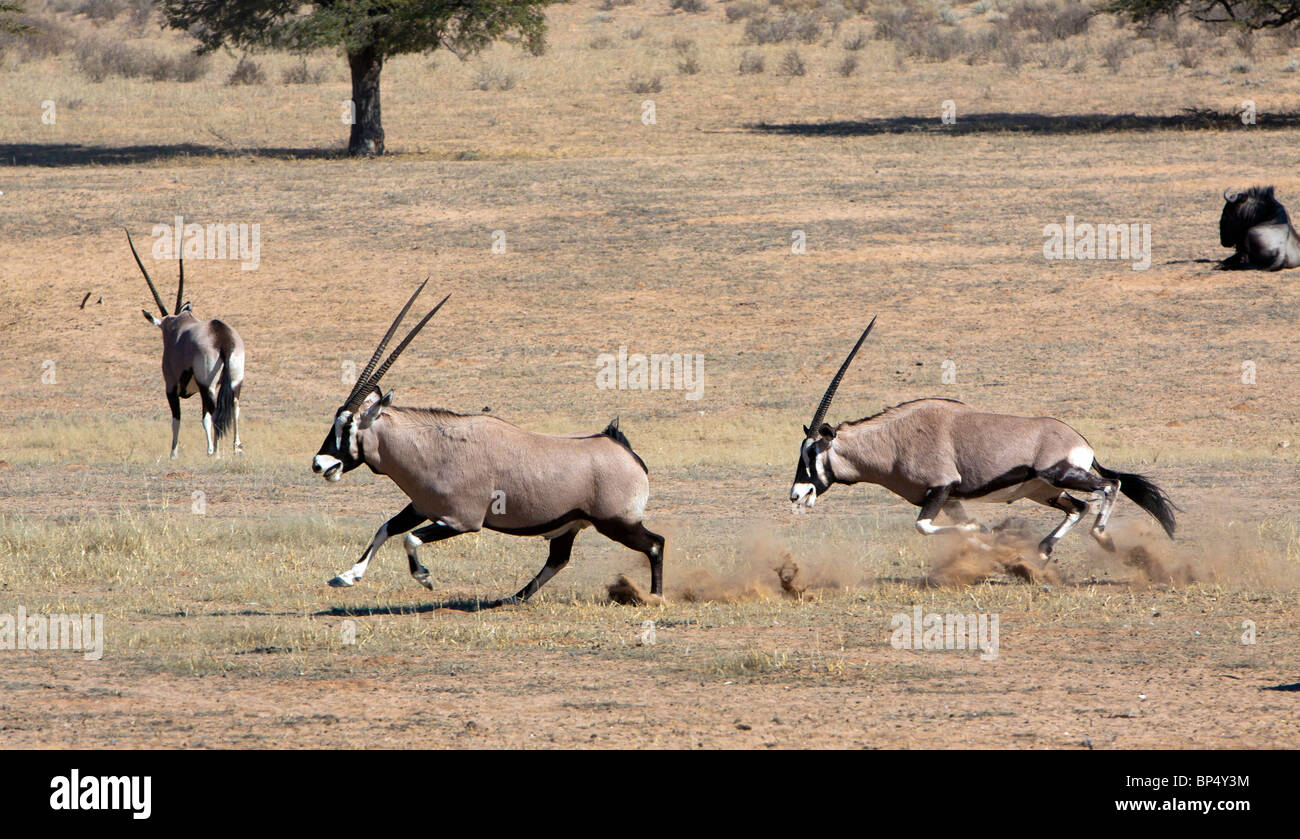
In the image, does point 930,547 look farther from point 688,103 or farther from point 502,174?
point 688,103

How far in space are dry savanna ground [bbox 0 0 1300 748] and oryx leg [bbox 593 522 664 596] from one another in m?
0.21

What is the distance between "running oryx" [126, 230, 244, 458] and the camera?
17.1m

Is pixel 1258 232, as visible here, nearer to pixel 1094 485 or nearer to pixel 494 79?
pixel 1094 485

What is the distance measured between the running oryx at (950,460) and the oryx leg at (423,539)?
2.36 meters

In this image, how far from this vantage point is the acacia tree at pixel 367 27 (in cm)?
3061

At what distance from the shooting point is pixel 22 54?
48250 mm

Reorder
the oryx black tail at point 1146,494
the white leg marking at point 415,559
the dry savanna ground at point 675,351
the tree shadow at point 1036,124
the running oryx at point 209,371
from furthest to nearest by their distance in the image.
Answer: the tree shadow at point 1036,124 → the running oryx at point 209,371 → the oryx black tail at point 1146,494 → the white leg marking at point 415,559 → the dry savanna ground at point 675,351

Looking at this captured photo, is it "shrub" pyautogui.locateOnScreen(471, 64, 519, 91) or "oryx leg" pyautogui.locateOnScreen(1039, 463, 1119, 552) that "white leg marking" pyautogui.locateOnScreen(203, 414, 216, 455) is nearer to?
"oryx leg" pyautogui.locateOnScreen(1039, 463, 1119, 552)

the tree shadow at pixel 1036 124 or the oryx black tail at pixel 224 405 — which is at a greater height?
the tree shadow at pixel 1036 124

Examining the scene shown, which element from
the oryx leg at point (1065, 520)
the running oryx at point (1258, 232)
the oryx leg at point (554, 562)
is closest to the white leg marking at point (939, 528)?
the oryx leg at point (1065, 520)

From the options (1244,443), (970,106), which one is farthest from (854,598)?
(970,106)

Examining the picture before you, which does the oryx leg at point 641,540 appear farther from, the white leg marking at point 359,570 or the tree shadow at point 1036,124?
the tree shadow at point 1036,124

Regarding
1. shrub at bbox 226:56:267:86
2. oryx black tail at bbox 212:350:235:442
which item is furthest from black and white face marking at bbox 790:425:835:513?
shrub at bbox 226:56:267:86

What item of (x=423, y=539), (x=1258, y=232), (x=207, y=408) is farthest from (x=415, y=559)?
(x=1258, y=232)
